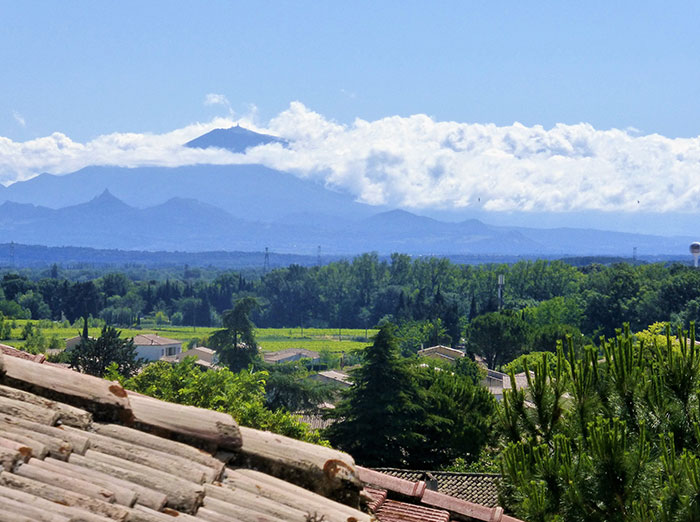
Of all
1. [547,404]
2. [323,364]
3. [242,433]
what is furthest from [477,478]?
[323,364]

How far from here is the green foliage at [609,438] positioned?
8.36 metres

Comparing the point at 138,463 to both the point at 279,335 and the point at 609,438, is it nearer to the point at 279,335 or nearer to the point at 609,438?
the point at 609,438

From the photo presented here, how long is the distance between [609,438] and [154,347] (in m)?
71.7

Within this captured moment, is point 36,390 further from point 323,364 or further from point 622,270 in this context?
point 622,270

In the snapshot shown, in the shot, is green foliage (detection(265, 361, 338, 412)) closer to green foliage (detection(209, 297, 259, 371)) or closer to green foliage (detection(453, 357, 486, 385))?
green foliage (detection(209, 297, 259, 371))

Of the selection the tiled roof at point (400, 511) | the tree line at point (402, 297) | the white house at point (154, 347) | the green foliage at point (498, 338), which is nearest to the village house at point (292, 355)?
the white house at point (154, 347)

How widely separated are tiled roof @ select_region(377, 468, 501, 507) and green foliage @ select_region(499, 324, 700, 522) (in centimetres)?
838

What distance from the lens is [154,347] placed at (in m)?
77.4

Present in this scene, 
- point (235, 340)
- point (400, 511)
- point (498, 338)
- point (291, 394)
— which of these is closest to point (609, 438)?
point (400, 511)

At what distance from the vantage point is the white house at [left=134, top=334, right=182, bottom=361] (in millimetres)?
76750

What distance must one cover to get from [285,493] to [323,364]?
7734 centimetres

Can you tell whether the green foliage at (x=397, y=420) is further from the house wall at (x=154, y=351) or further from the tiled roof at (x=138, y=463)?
the house wall at (x=154, y=351)

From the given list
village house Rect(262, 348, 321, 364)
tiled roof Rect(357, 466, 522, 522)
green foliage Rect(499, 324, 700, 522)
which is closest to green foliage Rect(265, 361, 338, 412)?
green foliage Rect(499, 324, 700, 522)

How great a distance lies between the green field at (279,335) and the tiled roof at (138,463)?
7987 cm
